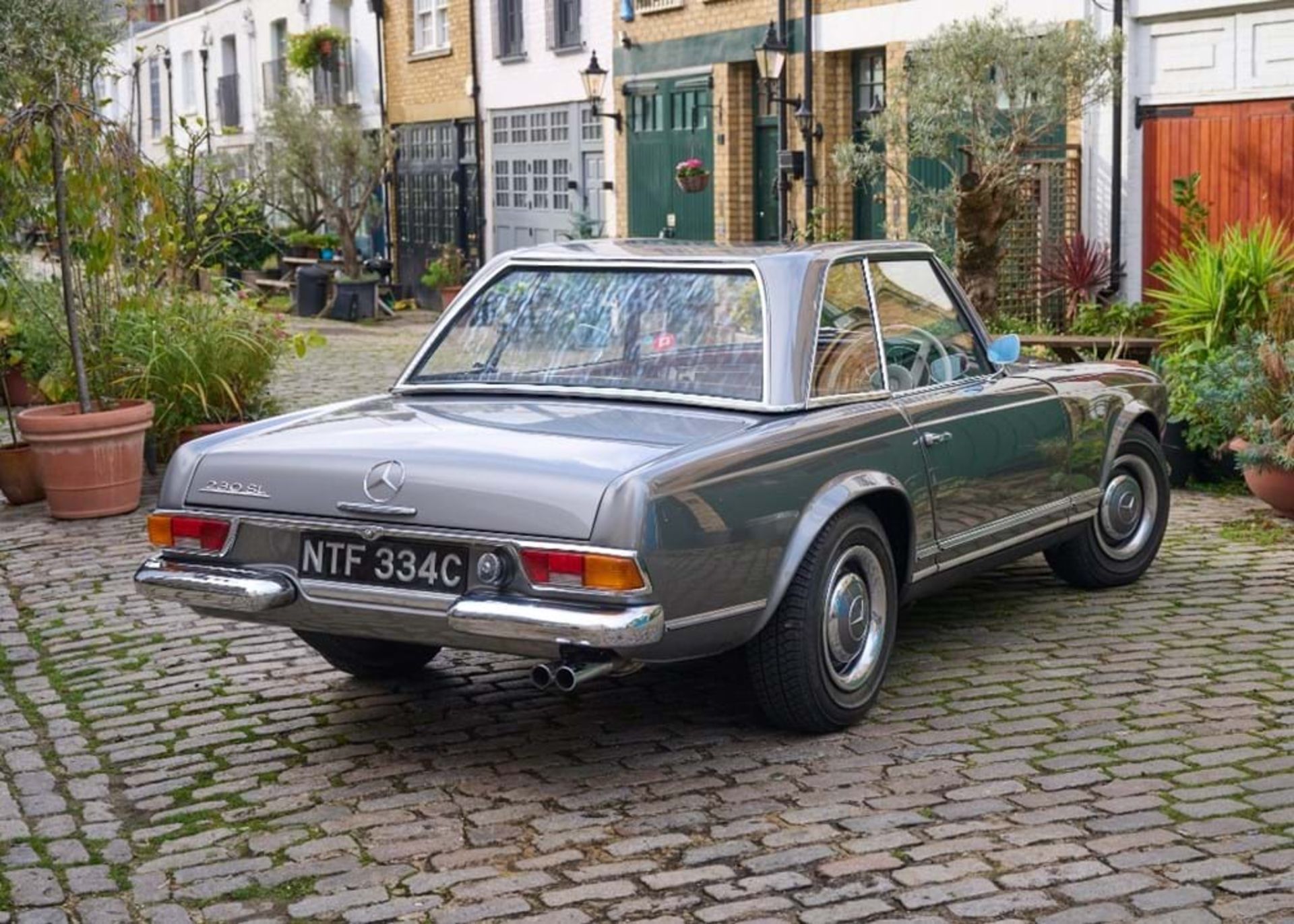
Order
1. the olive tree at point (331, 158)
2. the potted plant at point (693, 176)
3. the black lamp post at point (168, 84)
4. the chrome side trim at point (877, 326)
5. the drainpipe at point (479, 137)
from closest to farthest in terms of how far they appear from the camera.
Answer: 1. the chrome side trim at point (877, 326)
2. the potted plant at point (693, 176)
3. the olive tree at point (331, 158)
4. the drainpipe at point (479, 137)
5. the black lamp post at point (168, 84)

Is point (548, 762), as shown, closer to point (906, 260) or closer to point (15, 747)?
point (15, 747)

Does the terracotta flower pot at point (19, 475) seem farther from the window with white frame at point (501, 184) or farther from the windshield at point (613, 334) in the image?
the window with white frame at point (501, 184)

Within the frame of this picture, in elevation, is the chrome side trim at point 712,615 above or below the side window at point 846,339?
below

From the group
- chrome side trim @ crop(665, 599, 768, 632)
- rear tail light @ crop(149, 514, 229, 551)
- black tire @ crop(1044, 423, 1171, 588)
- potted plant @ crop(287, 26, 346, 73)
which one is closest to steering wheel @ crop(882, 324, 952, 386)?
black tire @ crop(1044, 423, 1171, 588)

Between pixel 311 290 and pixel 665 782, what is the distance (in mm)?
21569

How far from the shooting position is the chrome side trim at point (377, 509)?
5070 millimetres

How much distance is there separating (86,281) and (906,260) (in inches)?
268

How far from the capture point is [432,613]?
5.02 metres

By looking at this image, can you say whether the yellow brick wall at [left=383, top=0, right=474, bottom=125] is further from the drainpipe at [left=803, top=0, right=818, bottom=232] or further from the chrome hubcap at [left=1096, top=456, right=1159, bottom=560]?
the chrome hubcap at [left=1096, top=456, right=1159, bottom=560]

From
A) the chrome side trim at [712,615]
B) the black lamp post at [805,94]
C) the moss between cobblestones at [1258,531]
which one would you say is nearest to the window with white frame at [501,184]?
the black lamp post at [805,94]

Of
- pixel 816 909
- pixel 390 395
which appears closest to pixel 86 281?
pixel 390 395

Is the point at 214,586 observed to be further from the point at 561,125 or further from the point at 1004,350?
the point at 561,125

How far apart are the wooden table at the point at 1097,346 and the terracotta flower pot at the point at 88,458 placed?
559 cm

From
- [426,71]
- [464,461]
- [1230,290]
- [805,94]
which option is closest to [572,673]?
[464,461]
